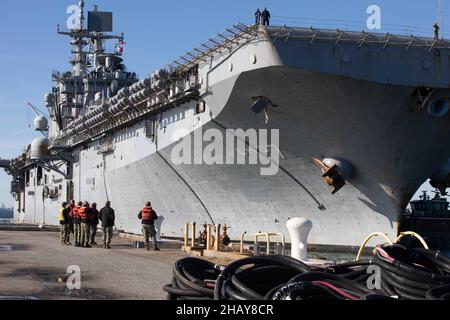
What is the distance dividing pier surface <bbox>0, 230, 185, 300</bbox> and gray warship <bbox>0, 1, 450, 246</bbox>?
4681 millimetres

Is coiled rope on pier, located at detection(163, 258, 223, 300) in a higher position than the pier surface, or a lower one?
higher

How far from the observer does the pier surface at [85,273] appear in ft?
22.6

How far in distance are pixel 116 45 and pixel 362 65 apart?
96.1ft

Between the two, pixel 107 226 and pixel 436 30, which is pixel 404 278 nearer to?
pixel 107 226

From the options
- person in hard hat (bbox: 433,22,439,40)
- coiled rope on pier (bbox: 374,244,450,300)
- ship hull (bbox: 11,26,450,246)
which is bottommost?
coiled rope on pier (bbox: 374,244,450,300)

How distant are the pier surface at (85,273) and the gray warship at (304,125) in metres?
4.68

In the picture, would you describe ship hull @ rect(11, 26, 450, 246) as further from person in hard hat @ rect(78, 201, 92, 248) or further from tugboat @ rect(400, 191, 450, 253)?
tugboat @ rect(400, 191, 450, 253)

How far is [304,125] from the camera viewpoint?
15.8m

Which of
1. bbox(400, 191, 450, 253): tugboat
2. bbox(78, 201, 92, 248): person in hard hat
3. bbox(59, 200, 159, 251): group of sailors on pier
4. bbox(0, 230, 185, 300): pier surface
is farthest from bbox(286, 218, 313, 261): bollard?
bbox(400, 191, 450, 253): tugboat

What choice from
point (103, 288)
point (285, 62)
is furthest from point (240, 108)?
point (103, 288)

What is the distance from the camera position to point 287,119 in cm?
1581

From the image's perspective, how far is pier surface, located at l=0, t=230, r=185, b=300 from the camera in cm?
688

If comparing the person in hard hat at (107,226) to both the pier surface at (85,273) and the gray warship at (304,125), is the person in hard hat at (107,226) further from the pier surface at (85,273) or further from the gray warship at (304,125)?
the gray warship at (304,125)
